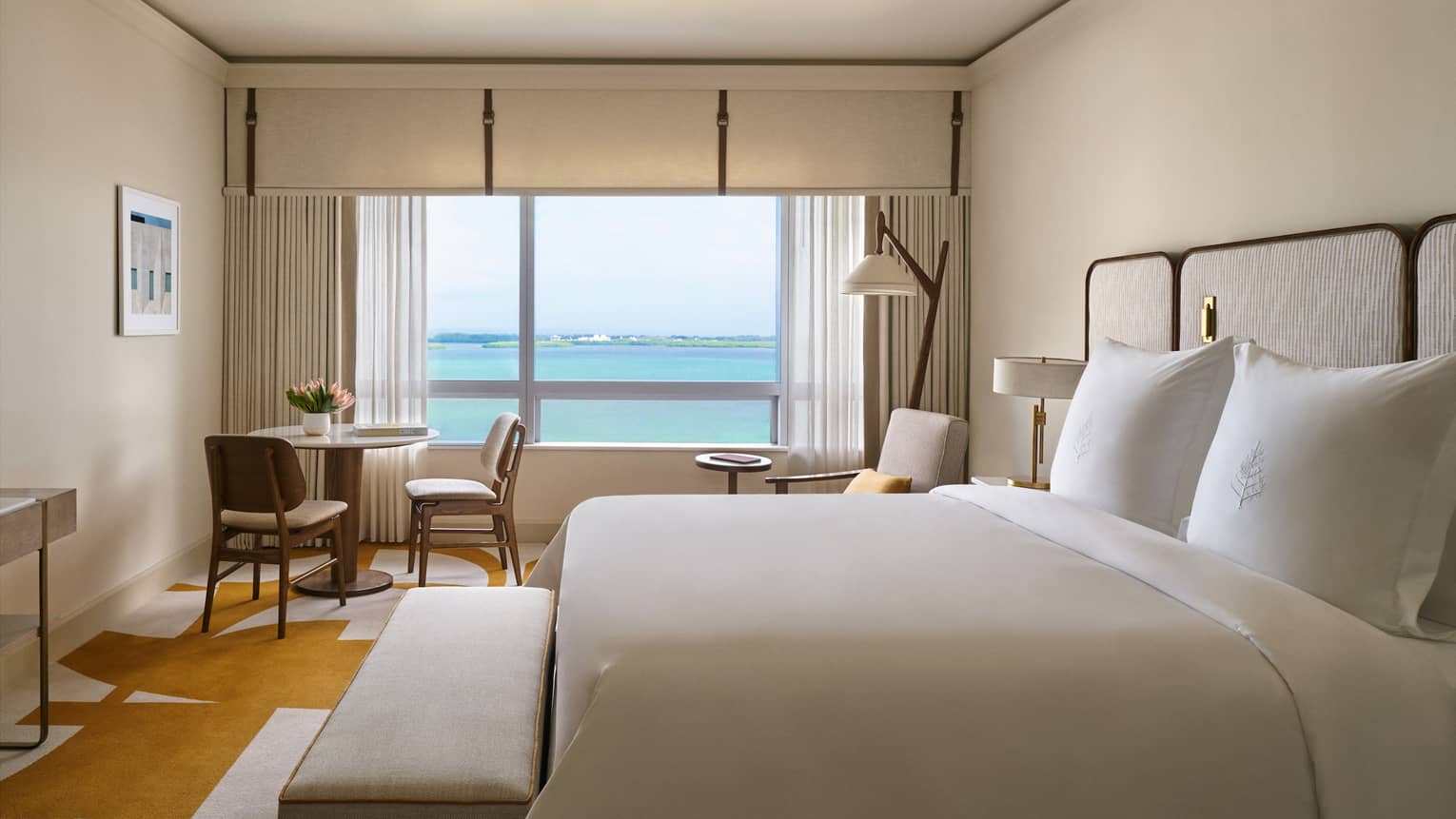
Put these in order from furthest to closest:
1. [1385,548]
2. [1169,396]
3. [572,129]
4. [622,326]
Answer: [622,326] → [572,129] → [1169,396] → [1385,548]

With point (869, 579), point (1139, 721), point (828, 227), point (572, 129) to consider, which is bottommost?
point (1139, 721)

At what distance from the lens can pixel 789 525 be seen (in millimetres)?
2896

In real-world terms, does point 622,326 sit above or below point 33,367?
above

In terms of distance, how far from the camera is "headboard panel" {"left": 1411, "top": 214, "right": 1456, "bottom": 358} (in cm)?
236

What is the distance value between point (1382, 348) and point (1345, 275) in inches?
9.6

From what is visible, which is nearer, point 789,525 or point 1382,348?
point 1382,348

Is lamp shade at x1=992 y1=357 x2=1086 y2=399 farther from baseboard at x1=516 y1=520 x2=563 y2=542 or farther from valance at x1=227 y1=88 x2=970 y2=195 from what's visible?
baseboard at x1=516 y1=520 x2=563 y2=542

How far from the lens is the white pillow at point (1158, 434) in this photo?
2717 millimetres

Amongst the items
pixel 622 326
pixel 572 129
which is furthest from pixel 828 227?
pixel 622 326

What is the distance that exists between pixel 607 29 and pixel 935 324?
8.11ft

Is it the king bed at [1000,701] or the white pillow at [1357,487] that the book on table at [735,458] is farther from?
the white pillow at [1357,487]

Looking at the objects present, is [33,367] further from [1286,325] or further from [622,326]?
[622,326]

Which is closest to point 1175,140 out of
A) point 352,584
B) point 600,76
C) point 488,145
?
point 600,76

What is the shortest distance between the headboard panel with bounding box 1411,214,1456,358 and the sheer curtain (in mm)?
3444
